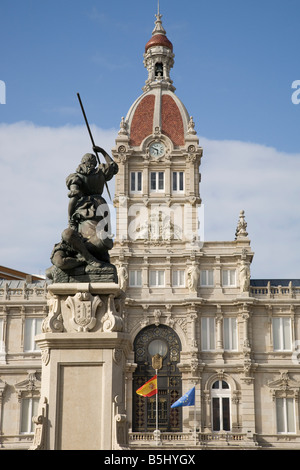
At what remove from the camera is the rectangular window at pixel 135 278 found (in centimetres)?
5481

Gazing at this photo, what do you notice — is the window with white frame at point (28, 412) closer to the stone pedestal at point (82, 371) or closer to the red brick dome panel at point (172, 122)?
the red brick dome panel at point (172, 122)

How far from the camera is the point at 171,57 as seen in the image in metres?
66.7

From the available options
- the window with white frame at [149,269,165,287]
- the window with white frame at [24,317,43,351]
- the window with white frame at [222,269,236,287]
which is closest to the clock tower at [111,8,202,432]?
the window with white frame at [149,269,165,287]

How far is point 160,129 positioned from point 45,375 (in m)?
47.4

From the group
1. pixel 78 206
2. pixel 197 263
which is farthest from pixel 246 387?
pixel 78 206

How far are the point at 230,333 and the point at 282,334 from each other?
4.23m

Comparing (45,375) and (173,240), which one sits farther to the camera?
(173,240)

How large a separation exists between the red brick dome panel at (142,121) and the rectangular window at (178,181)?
4.63 m

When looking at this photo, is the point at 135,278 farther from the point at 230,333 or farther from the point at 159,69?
the point at 159,69

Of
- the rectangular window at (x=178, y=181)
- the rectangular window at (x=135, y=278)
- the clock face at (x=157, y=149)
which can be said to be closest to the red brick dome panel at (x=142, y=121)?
the clock face at (x=157, y=149)

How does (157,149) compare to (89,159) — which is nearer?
(89,159)

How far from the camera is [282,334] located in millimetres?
53531

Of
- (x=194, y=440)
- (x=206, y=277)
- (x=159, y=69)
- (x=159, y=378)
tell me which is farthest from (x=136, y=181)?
(x=194, y=440)
